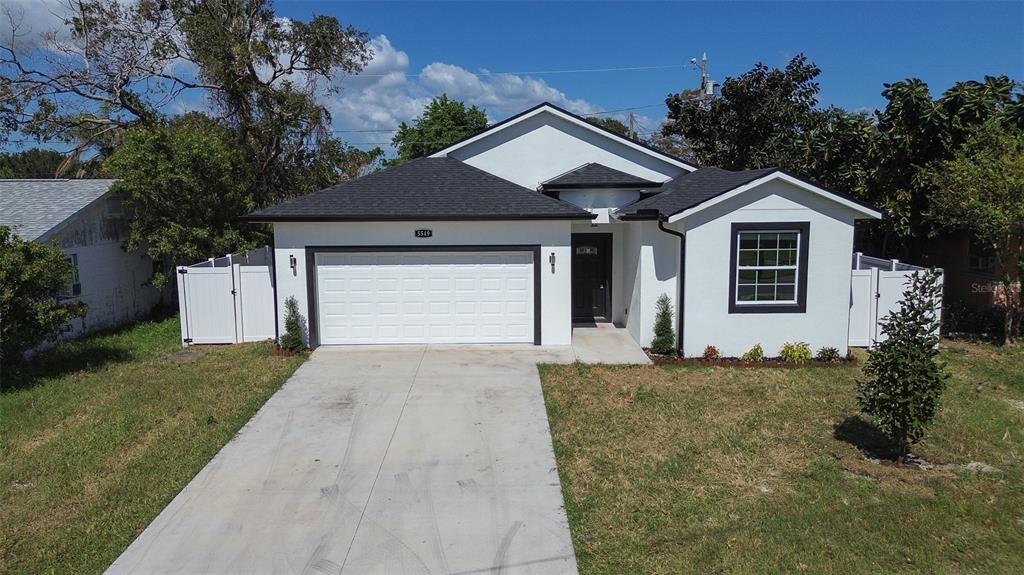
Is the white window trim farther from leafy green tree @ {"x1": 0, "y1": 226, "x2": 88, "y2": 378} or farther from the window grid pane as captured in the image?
leafy green tree @ {"x1": 0, "y1": 226, "x2": 88, "y2": 378}

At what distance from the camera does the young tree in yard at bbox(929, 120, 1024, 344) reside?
477 inches

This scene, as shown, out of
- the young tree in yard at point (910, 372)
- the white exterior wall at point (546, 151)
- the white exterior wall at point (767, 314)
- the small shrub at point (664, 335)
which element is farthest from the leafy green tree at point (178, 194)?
the young tree in yard at point (910, 372)

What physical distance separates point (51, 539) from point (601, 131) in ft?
42.1

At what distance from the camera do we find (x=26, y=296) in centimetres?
1047

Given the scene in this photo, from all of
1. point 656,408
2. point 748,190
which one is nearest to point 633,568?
point 656,408

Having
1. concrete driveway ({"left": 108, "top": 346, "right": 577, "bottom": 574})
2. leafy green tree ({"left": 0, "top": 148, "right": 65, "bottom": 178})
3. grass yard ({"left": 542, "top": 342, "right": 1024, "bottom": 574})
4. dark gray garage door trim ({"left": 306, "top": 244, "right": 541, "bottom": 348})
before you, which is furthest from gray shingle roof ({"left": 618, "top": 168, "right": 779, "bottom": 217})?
leafy green tree ({"left": 0, "top": 148, "right": 65, "bottom": 178})

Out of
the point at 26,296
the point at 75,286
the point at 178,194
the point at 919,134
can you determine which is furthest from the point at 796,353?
the point at 75,286

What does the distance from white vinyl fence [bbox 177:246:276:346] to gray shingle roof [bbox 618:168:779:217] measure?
785 centimetres

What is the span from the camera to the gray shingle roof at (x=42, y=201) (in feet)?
45.9

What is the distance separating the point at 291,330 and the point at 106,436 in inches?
182

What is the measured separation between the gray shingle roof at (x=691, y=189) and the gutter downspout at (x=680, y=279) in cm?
37

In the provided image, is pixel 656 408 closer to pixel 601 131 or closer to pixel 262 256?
pixel 601 131

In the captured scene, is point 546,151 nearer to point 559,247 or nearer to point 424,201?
point 559,247

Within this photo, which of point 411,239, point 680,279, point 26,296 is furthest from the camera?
point 411,239
